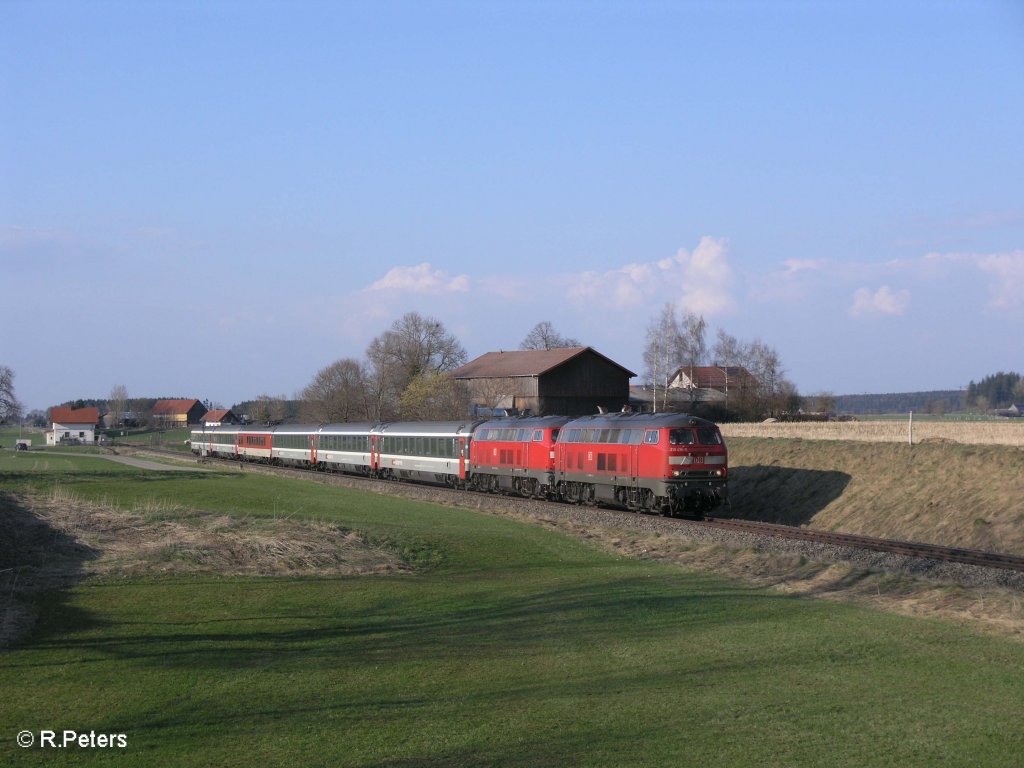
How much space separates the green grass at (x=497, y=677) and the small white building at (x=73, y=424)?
140 meters

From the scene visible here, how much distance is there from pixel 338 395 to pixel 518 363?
2567 centimetres

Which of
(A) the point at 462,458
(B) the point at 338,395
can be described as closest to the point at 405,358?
(B) the point at 338,395

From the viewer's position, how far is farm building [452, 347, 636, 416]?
89.8m

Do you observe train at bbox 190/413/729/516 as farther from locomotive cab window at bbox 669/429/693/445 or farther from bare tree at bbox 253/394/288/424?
bare tree at bbox 253/394/288/424

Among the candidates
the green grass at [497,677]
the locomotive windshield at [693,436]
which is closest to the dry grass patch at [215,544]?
the green grass at [497,677]

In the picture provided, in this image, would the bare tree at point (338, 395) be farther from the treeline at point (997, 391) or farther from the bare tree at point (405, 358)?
the treeline at point (997, 391)

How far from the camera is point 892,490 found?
35.8 metres

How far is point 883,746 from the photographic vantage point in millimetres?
8719

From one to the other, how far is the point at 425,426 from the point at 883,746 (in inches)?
1683

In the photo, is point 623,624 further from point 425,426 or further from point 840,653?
point 425,426

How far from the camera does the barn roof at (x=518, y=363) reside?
91312 millimetres

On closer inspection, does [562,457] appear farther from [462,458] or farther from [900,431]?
[900,431]

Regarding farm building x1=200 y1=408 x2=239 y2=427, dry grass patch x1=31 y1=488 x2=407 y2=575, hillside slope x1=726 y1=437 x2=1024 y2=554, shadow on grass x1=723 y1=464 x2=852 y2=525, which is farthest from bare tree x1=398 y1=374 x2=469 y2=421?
farm building x1=200 y1=408 x2=239 y2=427

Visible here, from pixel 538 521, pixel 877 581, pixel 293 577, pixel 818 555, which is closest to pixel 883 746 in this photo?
pixel 877 581
